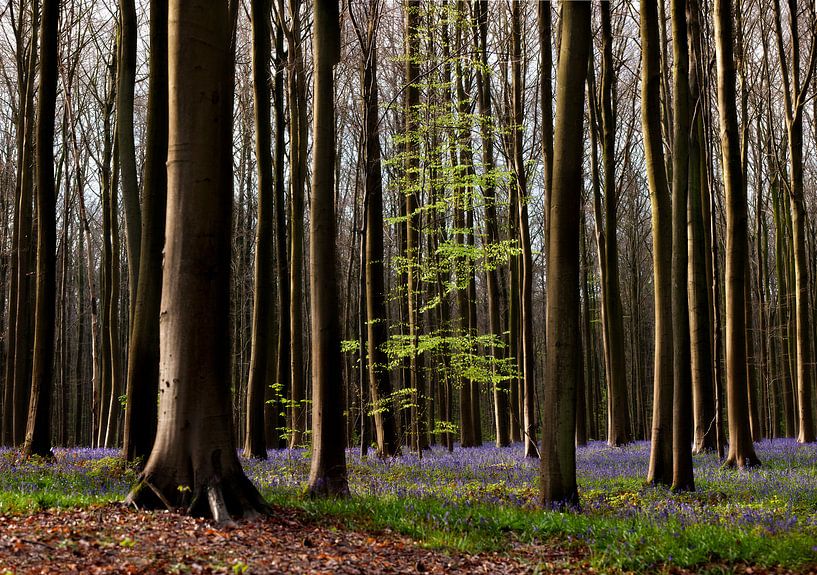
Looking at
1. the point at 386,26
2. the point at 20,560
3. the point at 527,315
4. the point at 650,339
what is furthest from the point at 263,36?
the point at 650,339

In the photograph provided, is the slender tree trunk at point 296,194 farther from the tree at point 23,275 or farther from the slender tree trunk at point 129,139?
the tree at point 23,275

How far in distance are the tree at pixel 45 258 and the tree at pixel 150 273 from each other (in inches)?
106

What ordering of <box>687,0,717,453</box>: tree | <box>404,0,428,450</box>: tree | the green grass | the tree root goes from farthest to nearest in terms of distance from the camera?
<box>404,0,428,450</box>: tree
<box>687,0,717,453</box>: tree
the tree root
the green grass

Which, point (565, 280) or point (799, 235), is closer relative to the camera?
point (565, 280)

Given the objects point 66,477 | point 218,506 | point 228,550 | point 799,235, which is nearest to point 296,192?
point 66,477

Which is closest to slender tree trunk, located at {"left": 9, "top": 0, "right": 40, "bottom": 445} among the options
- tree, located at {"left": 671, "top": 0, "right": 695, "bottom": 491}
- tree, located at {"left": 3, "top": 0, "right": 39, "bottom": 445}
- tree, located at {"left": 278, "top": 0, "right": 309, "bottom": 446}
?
tree, located at {"left": 3, "top": 0, "right": 39, "bottom": 445}

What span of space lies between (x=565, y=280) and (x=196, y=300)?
4.48 m

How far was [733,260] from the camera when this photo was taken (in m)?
13.5

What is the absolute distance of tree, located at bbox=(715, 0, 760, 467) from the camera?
1319cm

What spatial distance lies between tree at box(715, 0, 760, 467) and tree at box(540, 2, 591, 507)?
20.6 feet

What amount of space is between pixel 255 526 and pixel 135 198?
7.36 meters

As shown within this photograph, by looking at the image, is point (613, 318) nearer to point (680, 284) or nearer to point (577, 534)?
point (680, 284)

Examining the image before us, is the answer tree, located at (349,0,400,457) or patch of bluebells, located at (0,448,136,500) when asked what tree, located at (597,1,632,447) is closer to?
tree, located at (349,0,400,457)

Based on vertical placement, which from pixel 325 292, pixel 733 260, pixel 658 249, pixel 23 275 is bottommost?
pixel 325 292
